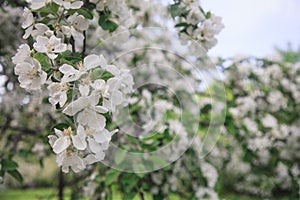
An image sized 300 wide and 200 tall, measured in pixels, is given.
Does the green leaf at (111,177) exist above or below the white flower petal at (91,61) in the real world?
below

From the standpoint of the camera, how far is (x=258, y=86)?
10.6 feet

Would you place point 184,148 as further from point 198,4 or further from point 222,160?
point 222,160

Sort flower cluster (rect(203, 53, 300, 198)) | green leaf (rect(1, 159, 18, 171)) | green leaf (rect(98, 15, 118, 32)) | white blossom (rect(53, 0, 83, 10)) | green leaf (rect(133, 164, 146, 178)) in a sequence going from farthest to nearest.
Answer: flower cluster (rect(203, 53, 300, 198)) < green leaf (rect(133, 164, 146, 178)) < green leaf (rect(1, 159, 18, 171)) < green leaf (rect(98, 15, 118, 32)) < white blossom (rect(53, 0, 83, 10))

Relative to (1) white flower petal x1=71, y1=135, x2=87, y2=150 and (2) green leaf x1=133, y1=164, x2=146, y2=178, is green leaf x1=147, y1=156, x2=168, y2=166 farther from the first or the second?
(1) white flower petal x1=71, y1=135, x2=87, y2=150

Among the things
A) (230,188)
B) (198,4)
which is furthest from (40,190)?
(198,4)

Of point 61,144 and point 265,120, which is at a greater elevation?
point 265,120

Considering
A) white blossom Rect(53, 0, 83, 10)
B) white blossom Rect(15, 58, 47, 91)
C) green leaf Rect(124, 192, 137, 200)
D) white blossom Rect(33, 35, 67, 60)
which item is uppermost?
white blossom Rect(53, 0, 83, 10)

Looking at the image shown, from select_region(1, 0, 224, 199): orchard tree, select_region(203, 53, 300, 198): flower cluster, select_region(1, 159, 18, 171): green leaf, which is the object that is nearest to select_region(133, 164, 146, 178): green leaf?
select_region(1, 0, 224, 199): orchard tree

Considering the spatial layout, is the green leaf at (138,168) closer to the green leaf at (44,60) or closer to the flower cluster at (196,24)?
the flower cluster at (196,24)

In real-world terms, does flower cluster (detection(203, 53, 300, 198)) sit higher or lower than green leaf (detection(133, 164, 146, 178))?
higher

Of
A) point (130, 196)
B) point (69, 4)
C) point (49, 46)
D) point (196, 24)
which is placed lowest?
point (130, 196)

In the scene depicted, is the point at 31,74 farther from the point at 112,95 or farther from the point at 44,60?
the point at 112,95

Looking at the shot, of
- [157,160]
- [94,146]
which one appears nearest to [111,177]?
[157,160]

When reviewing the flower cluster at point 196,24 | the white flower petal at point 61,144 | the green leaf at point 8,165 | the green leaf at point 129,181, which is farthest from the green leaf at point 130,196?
the white flower petal at point 61,144
